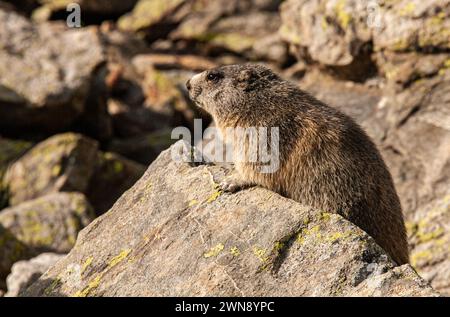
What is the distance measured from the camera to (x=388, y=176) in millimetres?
10586

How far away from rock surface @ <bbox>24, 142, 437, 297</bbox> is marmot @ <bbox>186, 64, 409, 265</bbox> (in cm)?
57

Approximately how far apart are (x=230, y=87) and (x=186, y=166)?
1.78m

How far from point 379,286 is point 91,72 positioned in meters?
16.4

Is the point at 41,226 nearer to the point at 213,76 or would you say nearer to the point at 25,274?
the point at 25,274

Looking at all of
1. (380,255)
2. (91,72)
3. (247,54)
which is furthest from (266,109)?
(247,54)

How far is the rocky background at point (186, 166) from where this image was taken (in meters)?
8.62

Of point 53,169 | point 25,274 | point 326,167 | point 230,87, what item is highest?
point 230,87

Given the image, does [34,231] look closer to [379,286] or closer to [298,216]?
[298,216]

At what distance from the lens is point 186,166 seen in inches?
415

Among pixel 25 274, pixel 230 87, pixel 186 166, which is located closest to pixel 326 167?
pixel 186 166

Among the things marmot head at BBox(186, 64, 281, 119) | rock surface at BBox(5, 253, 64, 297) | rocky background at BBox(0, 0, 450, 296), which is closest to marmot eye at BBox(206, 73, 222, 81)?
marmot head at BBox(186, 64, 281, 119)

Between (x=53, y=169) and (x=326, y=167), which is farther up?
(x=326, y=167)

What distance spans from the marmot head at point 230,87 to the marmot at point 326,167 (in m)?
0.16

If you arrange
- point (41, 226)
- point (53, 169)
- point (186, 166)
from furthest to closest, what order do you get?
point (53, 169) → point (41, 226) → point (186, 166)
